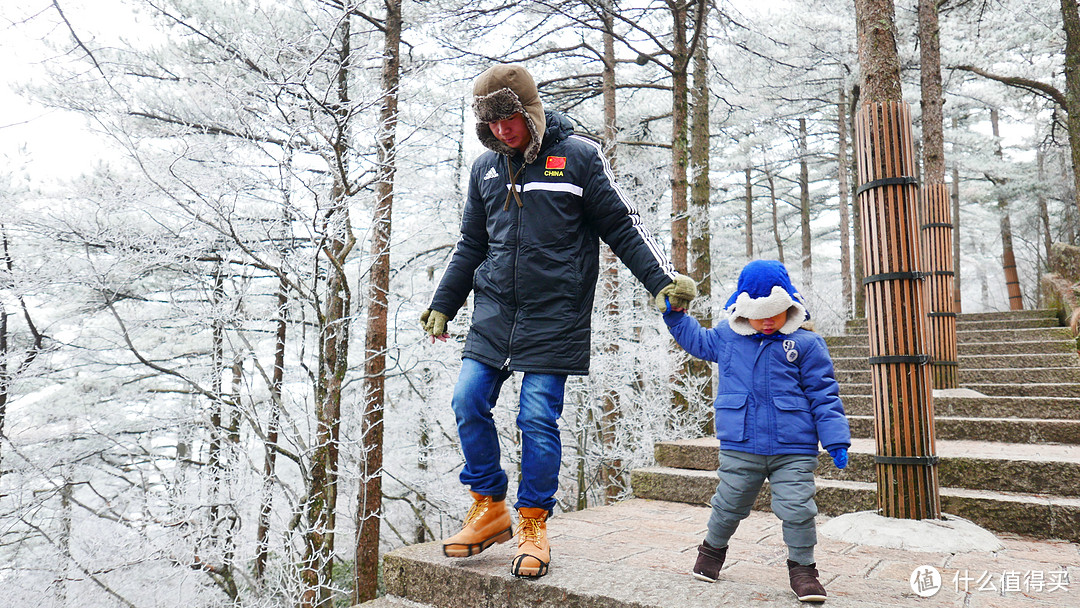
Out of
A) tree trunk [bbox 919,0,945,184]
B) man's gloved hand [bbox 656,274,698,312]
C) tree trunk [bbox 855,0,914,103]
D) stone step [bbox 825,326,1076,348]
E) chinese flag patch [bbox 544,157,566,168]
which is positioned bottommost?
stone step [bbox 825,326,1076,348]

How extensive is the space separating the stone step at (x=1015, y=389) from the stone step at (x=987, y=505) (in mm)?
1637

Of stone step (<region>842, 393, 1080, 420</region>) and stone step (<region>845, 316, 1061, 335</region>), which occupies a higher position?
stone step (<region>845, 316, 1061, 335</region>)

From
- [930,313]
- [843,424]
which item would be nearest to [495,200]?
[843,424]

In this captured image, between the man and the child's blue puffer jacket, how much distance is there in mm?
291

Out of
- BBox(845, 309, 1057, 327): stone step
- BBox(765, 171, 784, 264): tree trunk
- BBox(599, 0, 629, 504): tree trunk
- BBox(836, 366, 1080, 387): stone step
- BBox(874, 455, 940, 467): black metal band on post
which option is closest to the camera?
BBox(874, 455, 940, 467): black metal band on post

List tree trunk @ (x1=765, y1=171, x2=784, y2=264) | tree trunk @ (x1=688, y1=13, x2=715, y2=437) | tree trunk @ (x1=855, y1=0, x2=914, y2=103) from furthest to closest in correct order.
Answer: tree trunk @ (x1=765, y1=171, x2=784, y2=264) → tree trunk @ (x1=688, y1=13, x2=715, y2=437) → tree trunk @ (x1=855, y1=0, x2=914, y2=103)

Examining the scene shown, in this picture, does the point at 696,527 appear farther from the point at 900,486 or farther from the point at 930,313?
the point at 930,313

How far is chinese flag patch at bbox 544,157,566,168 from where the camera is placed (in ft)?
7.68

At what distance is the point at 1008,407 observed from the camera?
16.0 ft

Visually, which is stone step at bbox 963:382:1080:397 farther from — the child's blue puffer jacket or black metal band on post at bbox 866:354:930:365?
the child's blue puffer jacket

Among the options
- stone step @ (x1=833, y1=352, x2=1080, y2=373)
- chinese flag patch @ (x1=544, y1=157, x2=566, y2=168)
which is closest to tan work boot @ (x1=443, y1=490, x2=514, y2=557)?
chinese flag patch @ (x1=544, y1=157, x2=566, y2=168)

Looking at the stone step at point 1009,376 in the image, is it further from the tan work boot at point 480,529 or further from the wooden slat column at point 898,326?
the tan work boot at point 480,529

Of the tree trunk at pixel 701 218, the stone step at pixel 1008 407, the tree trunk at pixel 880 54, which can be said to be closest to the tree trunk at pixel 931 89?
the tree trunk at pixel 701 218

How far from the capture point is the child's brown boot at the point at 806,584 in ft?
6.51
